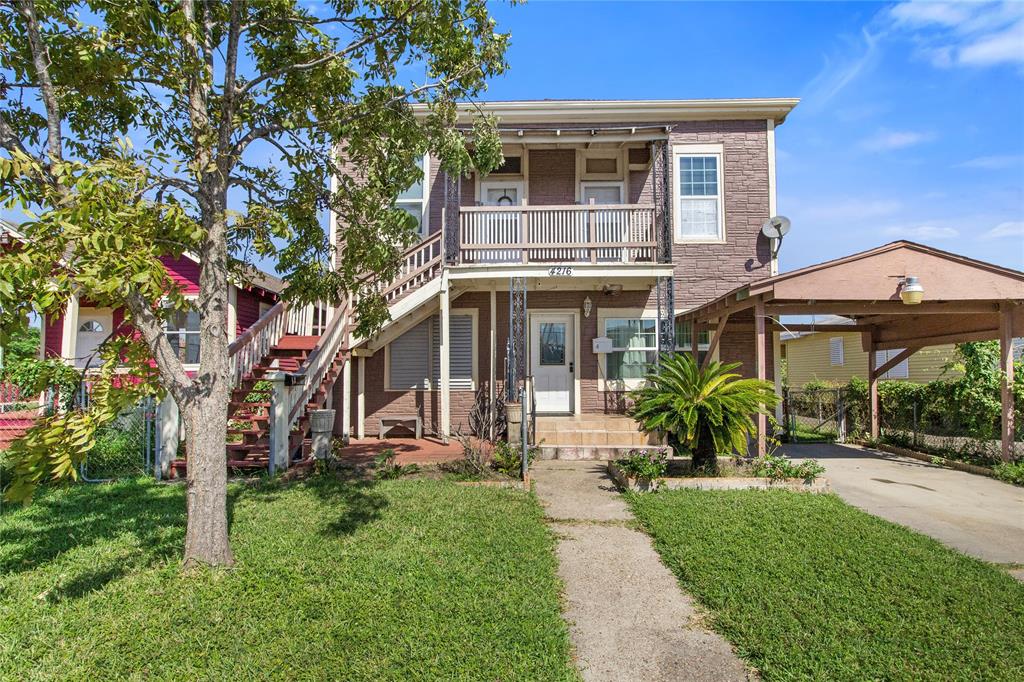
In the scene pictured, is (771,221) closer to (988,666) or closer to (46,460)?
(988,666)

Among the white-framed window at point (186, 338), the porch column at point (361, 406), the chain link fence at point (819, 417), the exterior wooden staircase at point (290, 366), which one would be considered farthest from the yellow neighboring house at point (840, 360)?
the white-framed window at point (186, 338)

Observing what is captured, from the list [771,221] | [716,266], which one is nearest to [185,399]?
[716,266]

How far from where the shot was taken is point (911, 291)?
7781mm

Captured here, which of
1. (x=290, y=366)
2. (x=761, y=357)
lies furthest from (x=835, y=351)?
(x=290, y=366)

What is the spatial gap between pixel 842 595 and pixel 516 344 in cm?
763

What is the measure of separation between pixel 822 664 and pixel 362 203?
5.51 meters

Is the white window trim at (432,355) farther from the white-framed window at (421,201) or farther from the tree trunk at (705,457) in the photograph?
the tree trunk at (705,457)

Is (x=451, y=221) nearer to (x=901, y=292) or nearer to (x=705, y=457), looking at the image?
(x=705, y=457)

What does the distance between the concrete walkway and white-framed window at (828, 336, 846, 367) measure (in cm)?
1958

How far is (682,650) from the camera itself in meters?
3.42

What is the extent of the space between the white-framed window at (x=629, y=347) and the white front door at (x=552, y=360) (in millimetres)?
794

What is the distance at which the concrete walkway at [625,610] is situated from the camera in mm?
3240

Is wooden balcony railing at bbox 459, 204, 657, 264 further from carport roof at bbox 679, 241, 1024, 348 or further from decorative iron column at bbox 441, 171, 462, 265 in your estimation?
carport roof at bbox 679, 241, 1024, 348

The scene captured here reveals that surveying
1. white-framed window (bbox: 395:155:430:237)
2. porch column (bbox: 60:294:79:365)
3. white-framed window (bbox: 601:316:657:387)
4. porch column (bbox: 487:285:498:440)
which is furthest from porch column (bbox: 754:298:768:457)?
porch column (bbox: 60:294:79:365)
